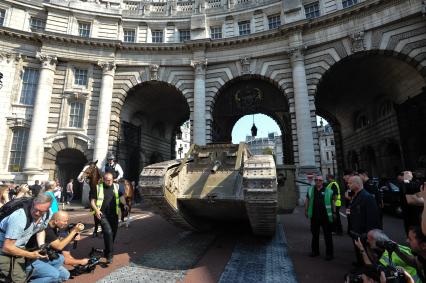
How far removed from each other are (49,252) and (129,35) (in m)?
19.6

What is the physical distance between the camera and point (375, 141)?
19.9 meters

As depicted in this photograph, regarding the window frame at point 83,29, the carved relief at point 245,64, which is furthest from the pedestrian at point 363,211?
the window frame at point 83,29

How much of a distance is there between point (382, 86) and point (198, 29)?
14.7m

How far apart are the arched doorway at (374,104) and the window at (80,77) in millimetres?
17367

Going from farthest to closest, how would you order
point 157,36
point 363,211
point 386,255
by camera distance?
point 157,36 → point 363,211 → point 386,255

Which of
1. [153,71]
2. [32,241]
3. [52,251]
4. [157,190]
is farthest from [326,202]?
[153,71]

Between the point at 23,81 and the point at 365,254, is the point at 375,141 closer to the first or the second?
the point at 365,254

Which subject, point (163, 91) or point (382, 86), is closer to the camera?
point (382, 86)

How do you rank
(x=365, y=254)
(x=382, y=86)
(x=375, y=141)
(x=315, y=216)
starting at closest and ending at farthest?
(x=365, y=254) < (x=315, y=216) < (x=382, y=86) < (x=375, y=141)

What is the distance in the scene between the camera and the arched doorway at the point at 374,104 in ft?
49.0

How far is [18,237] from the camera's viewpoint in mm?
3023

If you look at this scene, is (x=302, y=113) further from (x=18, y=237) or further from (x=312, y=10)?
(x=18, y=237)

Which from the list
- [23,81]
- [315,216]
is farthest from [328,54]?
[23,81]

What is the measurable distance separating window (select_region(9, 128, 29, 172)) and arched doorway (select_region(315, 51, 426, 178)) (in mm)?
21061
